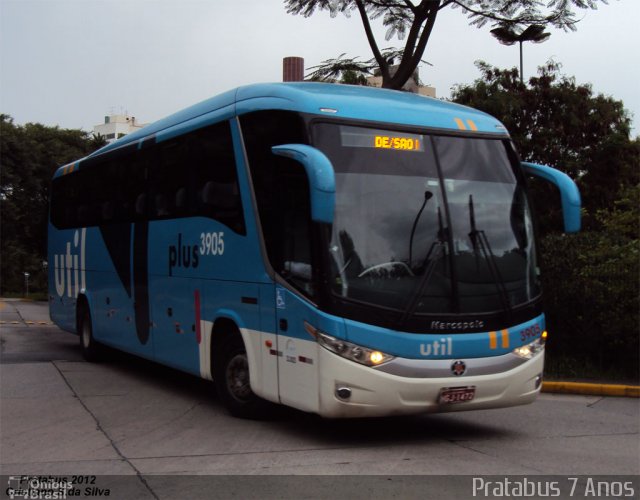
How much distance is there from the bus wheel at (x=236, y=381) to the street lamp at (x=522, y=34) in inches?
396

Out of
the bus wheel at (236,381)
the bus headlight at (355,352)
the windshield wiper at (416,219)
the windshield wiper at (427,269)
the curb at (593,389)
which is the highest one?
the windshield wiper at (416,219)

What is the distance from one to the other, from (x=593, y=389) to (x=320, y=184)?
6619 mm

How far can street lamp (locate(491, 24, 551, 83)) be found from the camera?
52.4 feet

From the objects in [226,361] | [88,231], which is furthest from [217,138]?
[88,231]

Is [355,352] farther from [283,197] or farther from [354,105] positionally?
[354,105]

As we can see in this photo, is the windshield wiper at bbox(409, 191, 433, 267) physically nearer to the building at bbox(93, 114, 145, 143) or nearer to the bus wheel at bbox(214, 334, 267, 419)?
the bus wheel at bbox(214, 334, 267, 419)

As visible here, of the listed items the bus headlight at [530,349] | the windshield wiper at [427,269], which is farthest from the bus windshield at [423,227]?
the bus headlight at [530,349]

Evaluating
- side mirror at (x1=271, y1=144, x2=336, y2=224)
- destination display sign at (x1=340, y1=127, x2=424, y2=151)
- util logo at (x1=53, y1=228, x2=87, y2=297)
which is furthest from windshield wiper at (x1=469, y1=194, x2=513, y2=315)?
util logo at (x1=53, y1=228, x2=87, y2=297)

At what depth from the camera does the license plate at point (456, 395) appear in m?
7.25

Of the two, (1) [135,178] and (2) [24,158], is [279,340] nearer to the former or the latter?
(1) [135,178]

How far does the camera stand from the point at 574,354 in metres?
13.0

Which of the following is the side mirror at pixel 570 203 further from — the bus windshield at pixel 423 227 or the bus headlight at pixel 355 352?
the bus headlight at pixel 355 352

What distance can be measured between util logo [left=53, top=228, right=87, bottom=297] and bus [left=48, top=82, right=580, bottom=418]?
548 cm

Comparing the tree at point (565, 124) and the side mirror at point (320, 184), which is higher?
the tree at point (565, 124)
